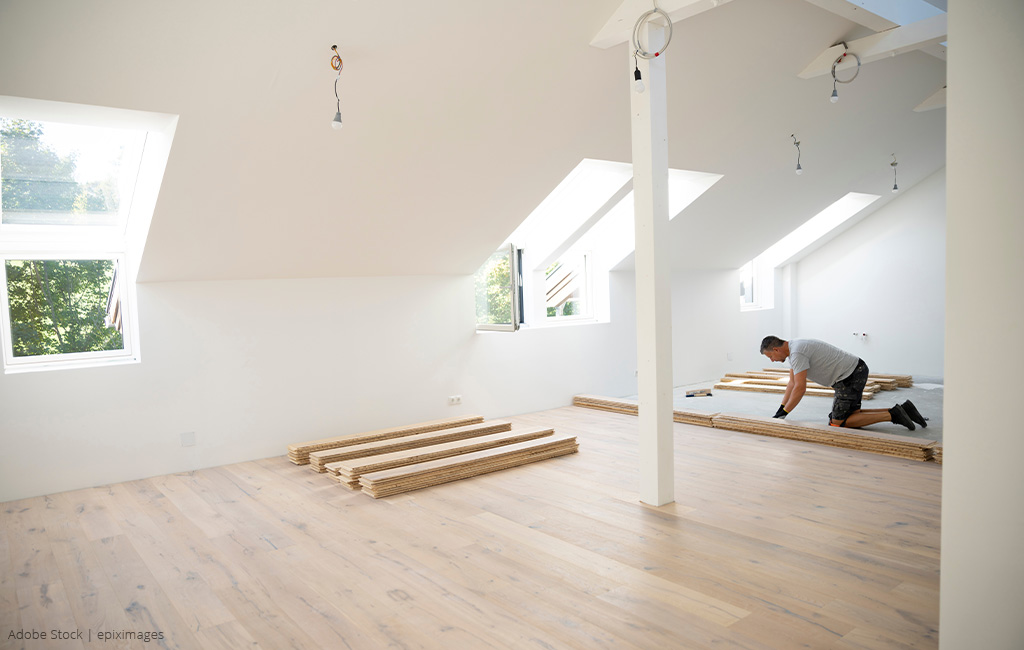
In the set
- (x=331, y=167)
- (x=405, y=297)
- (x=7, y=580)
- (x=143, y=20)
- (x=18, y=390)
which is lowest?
(x=7, y=580)

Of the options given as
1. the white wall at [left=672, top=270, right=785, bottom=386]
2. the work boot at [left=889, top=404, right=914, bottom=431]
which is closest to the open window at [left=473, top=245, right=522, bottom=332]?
the white wall at [left=672, top=270, right=785, bottom=386]

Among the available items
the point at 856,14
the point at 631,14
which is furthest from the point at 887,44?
the point at 631,14

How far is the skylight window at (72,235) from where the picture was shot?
176 inches

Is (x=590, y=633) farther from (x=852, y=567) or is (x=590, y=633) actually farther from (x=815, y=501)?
(x=815, y=501)

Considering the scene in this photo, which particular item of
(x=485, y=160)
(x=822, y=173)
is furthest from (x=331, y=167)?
(x=822, y=173)

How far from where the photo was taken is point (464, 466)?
482cm

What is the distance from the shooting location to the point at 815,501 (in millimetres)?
4016

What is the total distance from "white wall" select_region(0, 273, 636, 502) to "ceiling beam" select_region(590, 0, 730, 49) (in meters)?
2.99

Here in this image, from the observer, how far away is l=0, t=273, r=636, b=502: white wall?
4.71 metres

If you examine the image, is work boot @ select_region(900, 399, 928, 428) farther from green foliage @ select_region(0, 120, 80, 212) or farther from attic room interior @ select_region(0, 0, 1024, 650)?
green foliage @ select_region(0, 120, 80, 212)

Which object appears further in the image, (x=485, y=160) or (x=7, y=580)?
(x=485, y=160)

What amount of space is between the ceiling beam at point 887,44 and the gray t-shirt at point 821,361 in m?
2.37

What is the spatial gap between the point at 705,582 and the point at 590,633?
0.69 meters

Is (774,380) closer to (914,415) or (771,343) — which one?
(914,415)
